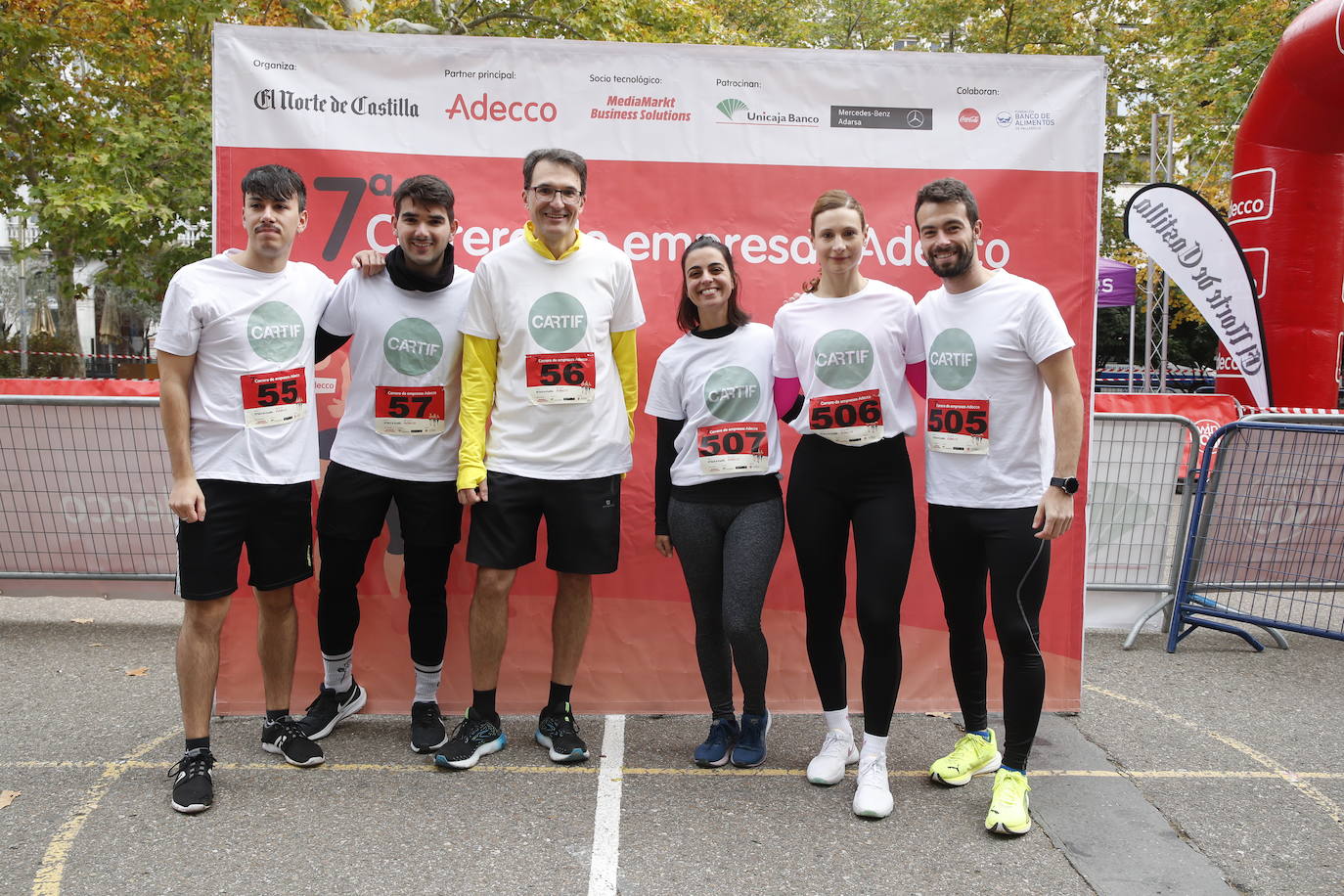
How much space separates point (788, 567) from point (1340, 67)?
24.1 feet

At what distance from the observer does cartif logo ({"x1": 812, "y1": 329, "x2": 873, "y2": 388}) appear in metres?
3.35

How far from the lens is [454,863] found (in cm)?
291

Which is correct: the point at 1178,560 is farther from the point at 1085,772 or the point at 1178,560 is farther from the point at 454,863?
the point at 454,863

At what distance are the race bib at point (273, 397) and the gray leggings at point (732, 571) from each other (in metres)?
1.38

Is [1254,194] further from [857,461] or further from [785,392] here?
[857,461]

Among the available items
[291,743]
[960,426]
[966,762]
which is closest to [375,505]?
[291,743]

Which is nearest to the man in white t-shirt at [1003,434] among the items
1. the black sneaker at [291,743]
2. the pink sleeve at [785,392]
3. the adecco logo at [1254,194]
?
the pink sleeve at [785,392]

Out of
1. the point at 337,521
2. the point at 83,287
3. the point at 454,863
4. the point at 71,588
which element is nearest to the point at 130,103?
the point at 83,287

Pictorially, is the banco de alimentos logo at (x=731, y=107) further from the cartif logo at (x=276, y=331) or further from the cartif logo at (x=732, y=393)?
the cartif logo at (x=276, y=331)

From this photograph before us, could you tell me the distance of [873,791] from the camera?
3281 millimetres

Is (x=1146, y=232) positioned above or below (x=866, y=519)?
above

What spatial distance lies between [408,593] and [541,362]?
1.08 metres

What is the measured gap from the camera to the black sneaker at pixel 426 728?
3.76 metres

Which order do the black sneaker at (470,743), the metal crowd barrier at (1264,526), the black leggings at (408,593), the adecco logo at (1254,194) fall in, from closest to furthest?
the black sneaker at (470,743) → the black leggings at (408,593) → the metal crowd barrier at (1264,526) → the adecco logo at (1254,194)
